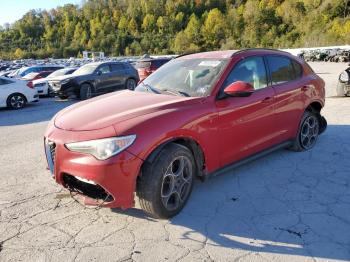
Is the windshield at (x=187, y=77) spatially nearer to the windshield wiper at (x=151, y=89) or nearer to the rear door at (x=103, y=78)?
the windshield wiper at (x=151, y=89)

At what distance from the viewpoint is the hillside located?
9981cm

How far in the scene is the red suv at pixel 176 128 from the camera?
3525 mm

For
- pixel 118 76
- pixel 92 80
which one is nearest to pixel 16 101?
pixel 92 80

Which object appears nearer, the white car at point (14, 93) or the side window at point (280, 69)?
the side window at point (280, 69)

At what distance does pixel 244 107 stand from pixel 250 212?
128 centimetres

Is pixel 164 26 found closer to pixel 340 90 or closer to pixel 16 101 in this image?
pixel 16 101

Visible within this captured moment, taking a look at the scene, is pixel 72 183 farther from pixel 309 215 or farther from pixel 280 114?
pixel 280 114

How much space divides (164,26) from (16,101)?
431ft

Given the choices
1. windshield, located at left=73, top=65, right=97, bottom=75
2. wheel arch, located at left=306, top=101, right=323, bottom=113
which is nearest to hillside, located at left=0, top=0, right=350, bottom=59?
windshield, located at left=73, top=65, right=97, bottom=75

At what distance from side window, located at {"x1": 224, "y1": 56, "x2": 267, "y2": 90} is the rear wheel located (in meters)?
11.3

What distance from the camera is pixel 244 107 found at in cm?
461

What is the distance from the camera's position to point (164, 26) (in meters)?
140

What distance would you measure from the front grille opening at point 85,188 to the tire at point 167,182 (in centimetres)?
36

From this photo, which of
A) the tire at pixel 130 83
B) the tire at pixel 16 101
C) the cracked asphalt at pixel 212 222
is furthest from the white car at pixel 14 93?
the cracked asphalt at pixel 212 222
